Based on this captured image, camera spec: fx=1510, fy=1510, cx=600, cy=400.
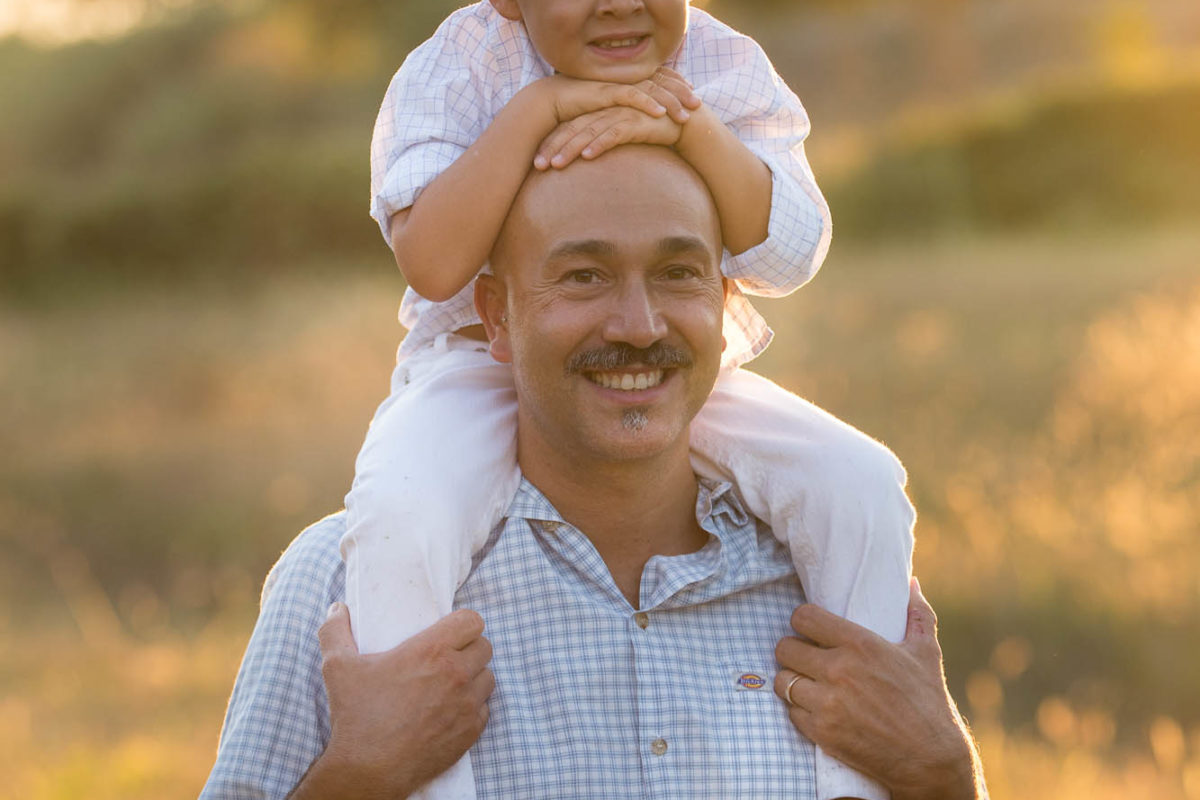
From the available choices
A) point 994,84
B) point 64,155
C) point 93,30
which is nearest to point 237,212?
point 64,155

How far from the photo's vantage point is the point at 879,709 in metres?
2.94

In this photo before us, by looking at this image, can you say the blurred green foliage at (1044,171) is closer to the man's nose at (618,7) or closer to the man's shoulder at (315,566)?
the man's nose at (618,7)

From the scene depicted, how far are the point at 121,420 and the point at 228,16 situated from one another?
11679 millimetres

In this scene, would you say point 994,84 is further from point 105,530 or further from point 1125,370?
point 105,530

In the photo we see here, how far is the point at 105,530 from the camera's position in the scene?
33.2 ft

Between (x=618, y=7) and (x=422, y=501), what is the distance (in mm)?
1026

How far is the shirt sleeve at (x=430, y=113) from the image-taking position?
120 inches

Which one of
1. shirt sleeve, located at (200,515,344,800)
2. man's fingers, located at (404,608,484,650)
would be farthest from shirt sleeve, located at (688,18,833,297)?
shirt sleeve, located at (200,515,344,800)

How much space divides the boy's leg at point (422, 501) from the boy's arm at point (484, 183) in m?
0.26

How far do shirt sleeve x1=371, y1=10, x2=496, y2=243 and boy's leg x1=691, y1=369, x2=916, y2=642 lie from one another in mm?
846

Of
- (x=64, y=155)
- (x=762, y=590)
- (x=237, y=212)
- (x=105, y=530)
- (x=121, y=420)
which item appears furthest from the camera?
(x=64, y=155)

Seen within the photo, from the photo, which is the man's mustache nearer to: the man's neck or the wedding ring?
the man's neck

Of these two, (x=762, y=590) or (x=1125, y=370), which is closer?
(x=762, y=590)

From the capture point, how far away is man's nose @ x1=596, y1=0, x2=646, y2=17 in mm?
2922
